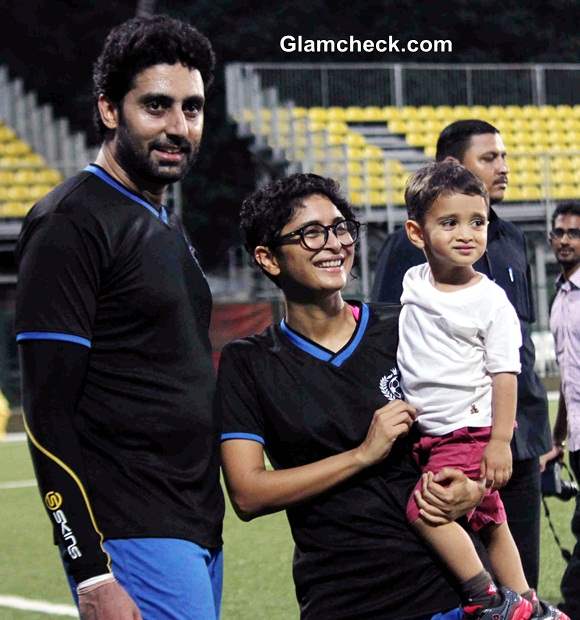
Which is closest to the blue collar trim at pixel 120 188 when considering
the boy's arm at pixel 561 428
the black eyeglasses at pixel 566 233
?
the boy's arm at pixel 561 428

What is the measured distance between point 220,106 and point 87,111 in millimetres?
3312

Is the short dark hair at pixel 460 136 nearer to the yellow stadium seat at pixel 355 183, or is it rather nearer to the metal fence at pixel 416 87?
the yellow stadium seat at pixel 355 183

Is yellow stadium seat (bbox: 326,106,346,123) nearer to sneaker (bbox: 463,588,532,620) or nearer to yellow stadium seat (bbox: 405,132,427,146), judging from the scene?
yellow stadium seat (bbox: 405,132,427,146)

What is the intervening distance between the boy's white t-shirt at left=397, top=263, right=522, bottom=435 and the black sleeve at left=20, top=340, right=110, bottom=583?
A: 938 mm

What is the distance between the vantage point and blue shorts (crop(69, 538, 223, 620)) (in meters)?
3.36

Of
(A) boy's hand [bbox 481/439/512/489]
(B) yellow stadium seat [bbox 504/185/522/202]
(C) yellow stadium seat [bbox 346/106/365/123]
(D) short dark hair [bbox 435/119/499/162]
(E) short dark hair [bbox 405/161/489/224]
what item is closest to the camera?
(A) boy's hand [bbox 481/439/512/489]

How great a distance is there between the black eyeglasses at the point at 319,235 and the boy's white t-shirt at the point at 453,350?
1.01ft

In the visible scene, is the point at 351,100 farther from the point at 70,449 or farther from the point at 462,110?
the point at 70,449

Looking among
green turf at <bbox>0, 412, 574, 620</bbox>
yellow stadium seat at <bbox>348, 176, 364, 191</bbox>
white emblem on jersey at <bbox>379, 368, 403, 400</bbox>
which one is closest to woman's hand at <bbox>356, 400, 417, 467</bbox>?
white emblem on jersey at <bbox>379, 368, 403, 400</bbox>

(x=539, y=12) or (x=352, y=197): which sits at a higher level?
(x=539, y=12)

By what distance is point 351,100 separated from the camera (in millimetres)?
30906

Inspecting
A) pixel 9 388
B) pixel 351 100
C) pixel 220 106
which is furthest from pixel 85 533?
pixel 220 106

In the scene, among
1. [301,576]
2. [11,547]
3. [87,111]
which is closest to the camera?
[301,576]

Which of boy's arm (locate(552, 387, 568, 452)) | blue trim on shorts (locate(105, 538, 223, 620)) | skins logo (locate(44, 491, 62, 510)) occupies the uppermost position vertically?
skins logo (locate(44, 491, 62, 510))
